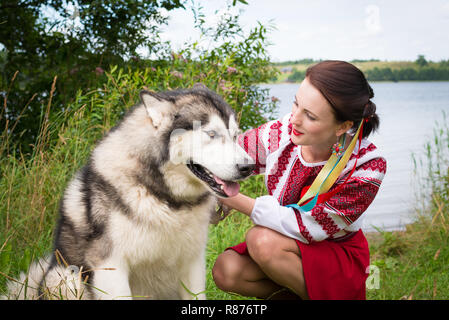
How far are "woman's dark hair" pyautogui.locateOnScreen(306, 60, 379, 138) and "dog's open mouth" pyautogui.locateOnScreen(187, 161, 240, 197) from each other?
0.70 metres

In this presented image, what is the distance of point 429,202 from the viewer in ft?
16.1

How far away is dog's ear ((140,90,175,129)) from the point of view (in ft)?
7.48

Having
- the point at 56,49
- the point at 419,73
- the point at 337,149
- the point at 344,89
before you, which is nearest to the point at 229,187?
the point at 337,149

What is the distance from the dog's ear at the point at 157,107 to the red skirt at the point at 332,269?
109cm

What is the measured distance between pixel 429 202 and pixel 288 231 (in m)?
3.16

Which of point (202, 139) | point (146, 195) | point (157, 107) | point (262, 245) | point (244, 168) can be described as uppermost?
point (157, 107)

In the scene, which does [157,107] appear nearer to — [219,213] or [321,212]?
[219,213]

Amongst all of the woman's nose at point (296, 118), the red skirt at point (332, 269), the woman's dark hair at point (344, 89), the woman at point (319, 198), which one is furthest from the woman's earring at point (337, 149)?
the red skirt at point (332, 269)

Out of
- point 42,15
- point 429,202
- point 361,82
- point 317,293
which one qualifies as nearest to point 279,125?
point 361,82

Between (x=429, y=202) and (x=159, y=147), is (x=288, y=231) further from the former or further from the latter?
(x=429, y=202)

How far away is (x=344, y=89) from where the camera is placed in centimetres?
228

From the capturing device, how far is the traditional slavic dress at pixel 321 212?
7.84 ft

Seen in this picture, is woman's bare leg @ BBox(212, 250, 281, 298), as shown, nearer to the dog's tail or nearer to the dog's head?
the dog's head

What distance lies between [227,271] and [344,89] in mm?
1372
